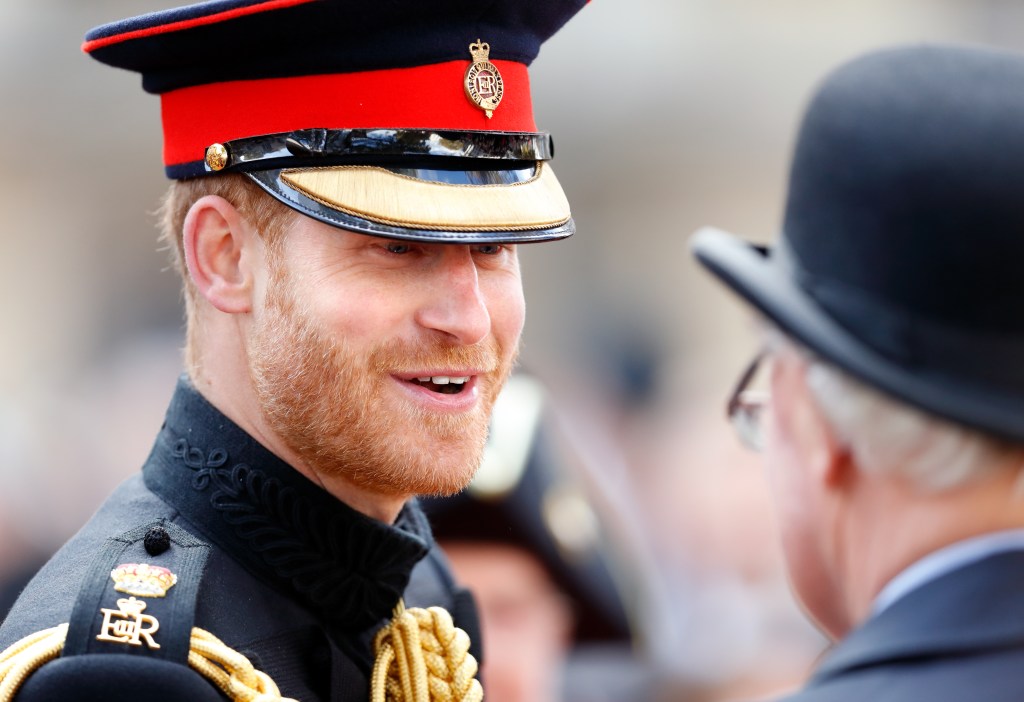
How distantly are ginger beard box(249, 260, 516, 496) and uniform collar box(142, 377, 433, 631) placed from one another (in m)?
0.07

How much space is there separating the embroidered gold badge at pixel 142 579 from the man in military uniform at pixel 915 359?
106 centimetres

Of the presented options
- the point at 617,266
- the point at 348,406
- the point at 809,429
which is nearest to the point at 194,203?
the point at 348,406

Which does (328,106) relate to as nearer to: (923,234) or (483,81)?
(483,81)

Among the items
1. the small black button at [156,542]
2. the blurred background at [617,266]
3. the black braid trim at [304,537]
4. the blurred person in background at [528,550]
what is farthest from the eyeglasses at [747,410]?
the blurred background at [617,266]

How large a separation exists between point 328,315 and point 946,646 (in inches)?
49.9

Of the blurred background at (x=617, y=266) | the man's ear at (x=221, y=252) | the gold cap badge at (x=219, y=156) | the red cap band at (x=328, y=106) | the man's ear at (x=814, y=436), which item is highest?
the red cap band at (x=328, y=106)

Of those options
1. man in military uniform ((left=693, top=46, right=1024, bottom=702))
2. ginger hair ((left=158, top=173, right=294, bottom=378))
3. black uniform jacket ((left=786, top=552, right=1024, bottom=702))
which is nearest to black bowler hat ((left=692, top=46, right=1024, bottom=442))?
man in military uniform ((left=693, top=46, right=1024, bottom=702))

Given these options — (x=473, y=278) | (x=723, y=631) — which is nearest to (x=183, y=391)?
(x=473, y=278)

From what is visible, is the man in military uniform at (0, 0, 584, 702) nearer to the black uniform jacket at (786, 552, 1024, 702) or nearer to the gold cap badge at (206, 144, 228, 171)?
the gold cap badge at (206, 144, 228, 171)

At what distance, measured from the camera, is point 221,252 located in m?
2.92

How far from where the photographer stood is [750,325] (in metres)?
2.29

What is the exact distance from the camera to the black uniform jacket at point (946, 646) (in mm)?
1924

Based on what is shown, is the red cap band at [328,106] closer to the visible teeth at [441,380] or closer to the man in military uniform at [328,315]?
the man in military uniform at [328,315]

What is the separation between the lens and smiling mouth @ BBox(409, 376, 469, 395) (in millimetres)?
2869
